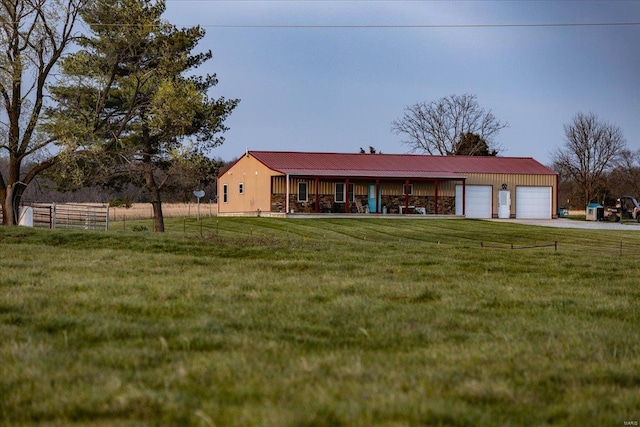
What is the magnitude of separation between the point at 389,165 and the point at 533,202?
11.4 m

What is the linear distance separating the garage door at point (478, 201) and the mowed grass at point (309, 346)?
4104 cm

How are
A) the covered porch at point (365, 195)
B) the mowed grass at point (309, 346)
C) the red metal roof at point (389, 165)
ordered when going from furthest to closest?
the red metal roof at point (389, 165), the covered porch at point (365, 195), the mowed grass at point (309, 346)

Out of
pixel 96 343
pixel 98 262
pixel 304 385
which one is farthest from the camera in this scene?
pixel 98 262

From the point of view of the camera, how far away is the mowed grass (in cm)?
425

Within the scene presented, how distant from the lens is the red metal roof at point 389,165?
1906 inches

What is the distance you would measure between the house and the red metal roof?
6 centimetres

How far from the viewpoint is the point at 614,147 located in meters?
71.7

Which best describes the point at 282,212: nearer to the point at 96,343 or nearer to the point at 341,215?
the point at 341,215

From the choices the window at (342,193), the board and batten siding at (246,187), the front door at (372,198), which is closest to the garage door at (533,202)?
the front door at (372,198)

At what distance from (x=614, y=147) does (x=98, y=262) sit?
67371 mm

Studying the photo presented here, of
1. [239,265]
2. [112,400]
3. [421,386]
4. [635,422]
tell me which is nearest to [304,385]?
[421,386]

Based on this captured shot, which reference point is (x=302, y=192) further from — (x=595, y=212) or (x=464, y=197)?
(x=595, y=212)

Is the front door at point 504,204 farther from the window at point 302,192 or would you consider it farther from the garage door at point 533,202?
the window at point 302,192

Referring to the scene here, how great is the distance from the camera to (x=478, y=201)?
5362 centimetres
